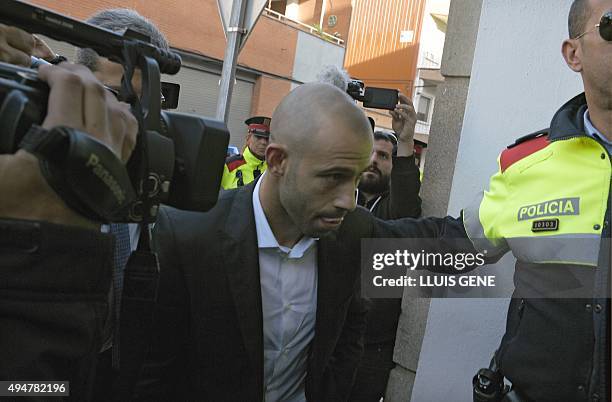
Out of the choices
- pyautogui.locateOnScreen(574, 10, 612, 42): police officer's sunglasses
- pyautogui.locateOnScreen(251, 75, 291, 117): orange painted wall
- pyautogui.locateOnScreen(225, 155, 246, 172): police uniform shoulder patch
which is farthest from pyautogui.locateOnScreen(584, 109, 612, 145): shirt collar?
pyautogui.locateOnScreen(251, 75, 291, 117): orange painted wall

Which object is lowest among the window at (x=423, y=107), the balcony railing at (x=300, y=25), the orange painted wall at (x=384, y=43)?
the window at (x=423, y=107)

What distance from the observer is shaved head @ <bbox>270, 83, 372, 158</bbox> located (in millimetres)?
1773

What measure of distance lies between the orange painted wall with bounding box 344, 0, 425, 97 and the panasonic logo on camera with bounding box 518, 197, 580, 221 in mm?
22411

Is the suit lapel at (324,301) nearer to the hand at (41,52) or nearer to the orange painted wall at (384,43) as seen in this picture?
the hand at (41,52)

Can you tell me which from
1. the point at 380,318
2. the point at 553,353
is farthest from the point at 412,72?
the point at 553,353

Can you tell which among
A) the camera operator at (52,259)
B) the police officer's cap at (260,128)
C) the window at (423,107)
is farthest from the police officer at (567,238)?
the window at (423,107)

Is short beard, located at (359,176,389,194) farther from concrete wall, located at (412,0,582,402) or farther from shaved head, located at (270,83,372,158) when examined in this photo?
shaved head, located at (270,83,372,158)

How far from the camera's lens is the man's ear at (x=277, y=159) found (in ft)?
6.06

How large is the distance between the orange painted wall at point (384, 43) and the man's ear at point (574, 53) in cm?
2221

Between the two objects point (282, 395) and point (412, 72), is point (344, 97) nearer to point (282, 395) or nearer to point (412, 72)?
point (282, 395)

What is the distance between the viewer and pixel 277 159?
186 centimetres

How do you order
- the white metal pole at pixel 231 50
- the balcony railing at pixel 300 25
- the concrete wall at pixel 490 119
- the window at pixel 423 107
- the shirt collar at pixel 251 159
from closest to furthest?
the concrete wall at pixel 490 119 → the white metal pole at pixel 231 50 → the shirt collar at pixel 251 159 → the balcony railing at pixel 300 25 → the window at pixel 423 107

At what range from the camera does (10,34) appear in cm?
112

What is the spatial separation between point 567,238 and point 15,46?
1553mm
